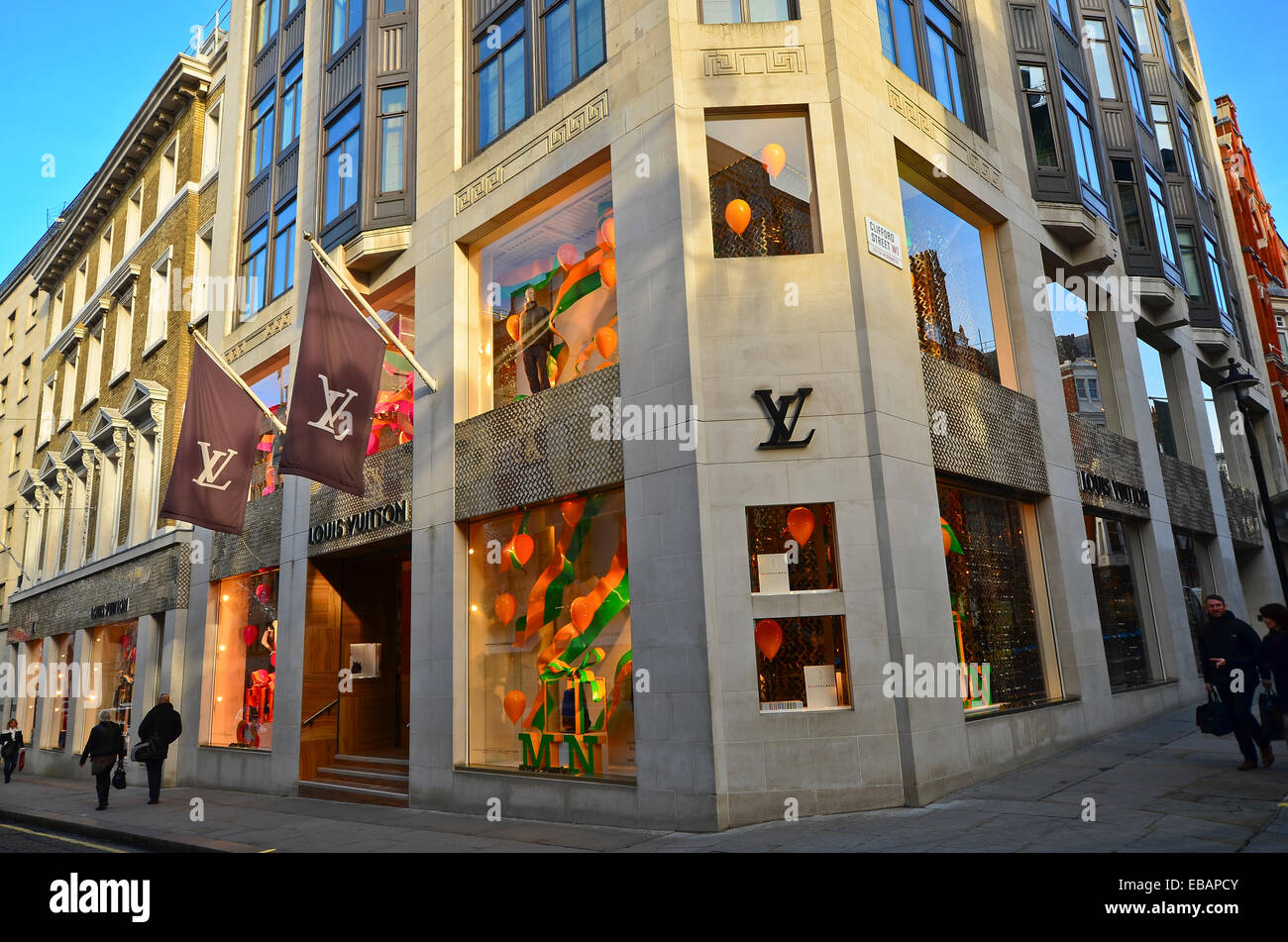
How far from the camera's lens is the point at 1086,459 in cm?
1583

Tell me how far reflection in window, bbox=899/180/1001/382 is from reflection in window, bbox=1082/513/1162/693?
4.05 meters

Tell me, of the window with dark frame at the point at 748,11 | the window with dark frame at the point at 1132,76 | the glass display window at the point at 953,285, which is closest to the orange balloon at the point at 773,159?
the window with dark frame at the point at 748,11

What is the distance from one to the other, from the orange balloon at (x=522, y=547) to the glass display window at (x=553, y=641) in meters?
0.02

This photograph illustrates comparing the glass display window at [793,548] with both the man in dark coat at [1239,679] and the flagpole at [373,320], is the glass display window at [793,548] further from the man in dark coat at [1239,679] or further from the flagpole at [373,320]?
the flagpole at [373,320]

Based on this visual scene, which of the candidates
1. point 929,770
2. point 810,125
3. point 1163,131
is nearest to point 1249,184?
point 1163,131

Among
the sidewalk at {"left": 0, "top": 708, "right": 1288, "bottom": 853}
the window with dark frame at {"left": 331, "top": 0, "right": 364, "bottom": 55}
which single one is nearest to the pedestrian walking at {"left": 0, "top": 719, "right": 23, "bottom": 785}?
the sidewalk at {"left": 0, "top": 708, "right": 1288, "bottom": 853}

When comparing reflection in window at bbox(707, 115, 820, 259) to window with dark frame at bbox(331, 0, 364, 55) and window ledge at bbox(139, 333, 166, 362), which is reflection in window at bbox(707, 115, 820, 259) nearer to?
window with dark frame at bbox(331, 0, 364, 55)

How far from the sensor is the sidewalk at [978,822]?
7.48 metres

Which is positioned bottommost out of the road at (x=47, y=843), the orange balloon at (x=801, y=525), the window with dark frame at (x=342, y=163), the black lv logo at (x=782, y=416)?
the road at (x=47, y=843)

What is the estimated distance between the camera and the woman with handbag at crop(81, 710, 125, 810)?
15539 millimetres

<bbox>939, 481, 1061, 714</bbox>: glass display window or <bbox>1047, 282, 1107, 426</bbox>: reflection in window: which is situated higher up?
<bbox>1047, 282, 1107, 426</bbox>: reflection in window

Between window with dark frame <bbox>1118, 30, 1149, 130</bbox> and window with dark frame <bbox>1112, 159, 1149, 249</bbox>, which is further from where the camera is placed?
window with dark frame <bbox>1118, 30, 1149, 130</bbox>

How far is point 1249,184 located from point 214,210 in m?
39.2

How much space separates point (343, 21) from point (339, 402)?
1045cm
